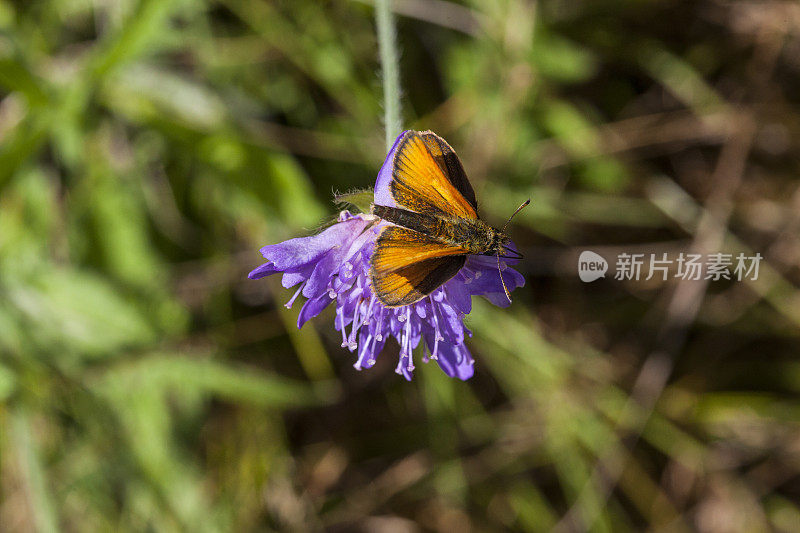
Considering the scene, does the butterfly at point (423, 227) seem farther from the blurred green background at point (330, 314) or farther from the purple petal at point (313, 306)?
the blurred green background at point (330, 314)

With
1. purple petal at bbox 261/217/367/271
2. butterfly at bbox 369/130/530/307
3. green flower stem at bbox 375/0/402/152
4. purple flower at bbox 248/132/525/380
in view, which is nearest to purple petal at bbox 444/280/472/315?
purple flower at bbox 248/132/525/380

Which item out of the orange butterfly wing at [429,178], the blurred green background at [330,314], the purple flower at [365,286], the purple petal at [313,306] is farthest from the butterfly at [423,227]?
the blurred green background at [330,314]

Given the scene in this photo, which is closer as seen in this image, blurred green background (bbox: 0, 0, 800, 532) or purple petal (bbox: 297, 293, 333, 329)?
purple petal (bbox: 297, 293, 333, 329)

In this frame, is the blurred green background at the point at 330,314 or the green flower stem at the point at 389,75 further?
the blurred green background at the point at 330,314

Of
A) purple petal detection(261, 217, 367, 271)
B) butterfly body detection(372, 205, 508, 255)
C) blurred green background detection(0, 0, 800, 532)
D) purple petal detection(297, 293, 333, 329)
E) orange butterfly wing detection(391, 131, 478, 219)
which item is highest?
orange butterfly wing detection(391, 131, 478, 219)

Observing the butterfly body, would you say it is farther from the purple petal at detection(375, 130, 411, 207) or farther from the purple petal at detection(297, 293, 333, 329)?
the purple petal at detection(297, 293, 333, 329)

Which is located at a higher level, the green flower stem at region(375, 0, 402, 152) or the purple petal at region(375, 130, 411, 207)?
the green flower stem at region(375, 0, 402, 152)
